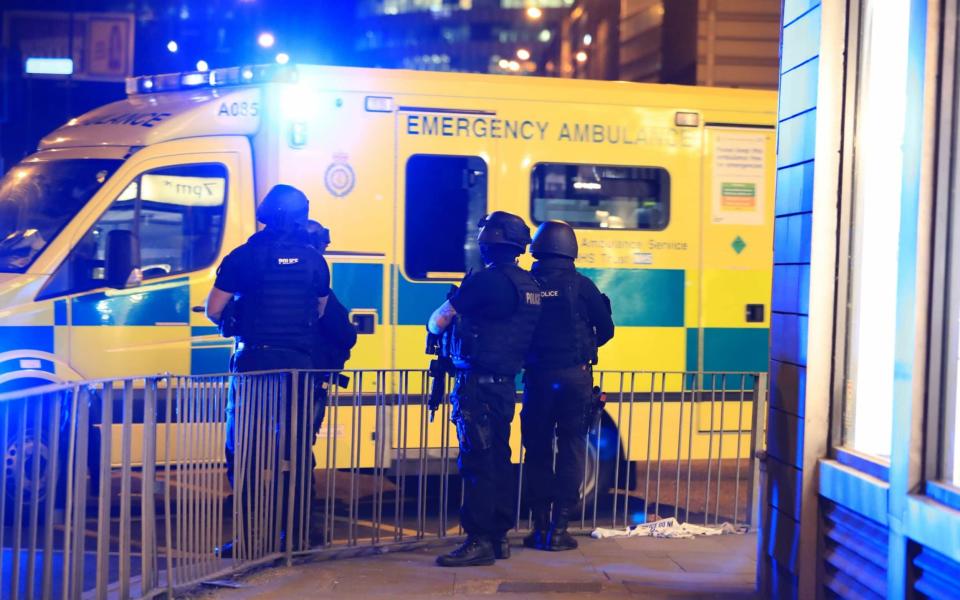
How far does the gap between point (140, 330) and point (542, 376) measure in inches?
104

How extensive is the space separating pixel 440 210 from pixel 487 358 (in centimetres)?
196

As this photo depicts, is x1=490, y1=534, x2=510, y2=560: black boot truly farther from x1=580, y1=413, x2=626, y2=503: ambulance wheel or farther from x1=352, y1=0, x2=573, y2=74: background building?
x1=352, y1=0, x2=573, y2=74: background building

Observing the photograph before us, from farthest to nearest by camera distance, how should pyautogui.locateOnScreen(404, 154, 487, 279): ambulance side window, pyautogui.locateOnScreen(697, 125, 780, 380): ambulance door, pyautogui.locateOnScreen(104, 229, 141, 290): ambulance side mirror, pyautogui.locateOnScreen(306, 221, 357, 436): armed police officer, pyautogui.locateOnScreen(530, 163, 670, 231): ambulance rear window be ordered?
pyautogui.locateOnScreen(697, 125, 780, 380): ambulance door < pyautogui.locateOnScreen(530, 163, 670, 231): ambulance rear window < pyautogui.locateOnScreen(404, 154, 487, 279): ambulance side window < pyautogui.locateOnScreen(104, 229, 141, 290): ambulance side mirror < pyautogui.locateOnScreen(306, 221, 357, 436): armed police officer

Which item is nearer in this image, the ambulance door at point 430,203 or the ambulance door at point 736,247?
the ambulance door at point 430,203

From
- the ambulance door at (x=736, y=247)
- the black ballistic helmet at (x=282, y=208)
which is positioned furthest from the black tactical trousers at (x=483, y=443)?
the ambulance door at (x=736, y=247)

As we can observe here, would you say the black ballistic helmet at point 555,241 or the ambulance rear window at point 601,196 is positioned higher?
the ambulance rear window at point 601,196

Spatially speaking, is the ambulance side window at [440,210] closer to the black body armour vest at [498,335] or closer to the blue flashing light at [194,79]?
the blue flashing light at [194,79]

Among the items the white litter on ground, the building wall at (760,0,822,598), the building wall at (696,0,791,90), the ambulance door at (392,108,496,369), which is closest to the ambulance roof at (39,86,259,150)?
the ambulance door at (392,108,496,369)

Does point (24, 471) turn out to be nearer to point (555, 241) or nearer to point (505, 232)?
point (505, 232)

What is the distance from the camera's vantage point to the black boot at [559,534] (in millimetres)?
6309

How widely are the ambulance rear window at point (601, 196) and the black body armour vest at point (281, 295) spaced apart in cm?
209

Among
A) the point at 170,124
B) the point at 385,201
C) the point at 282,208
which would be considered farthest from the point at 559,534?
the point at 170,124

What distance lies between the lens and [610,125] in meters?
7.66

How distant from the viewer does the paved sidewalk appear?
5344mm
